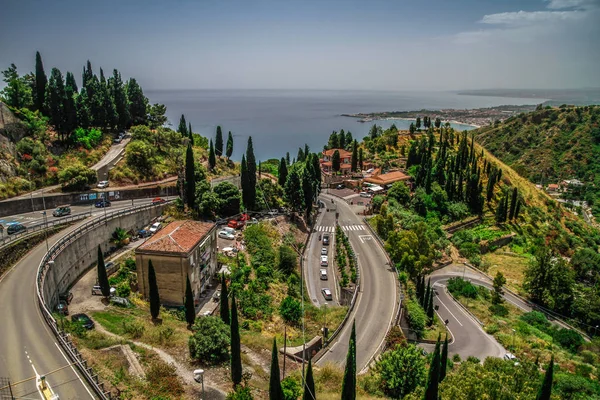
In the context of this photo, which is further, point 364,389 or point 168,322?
point 168,322

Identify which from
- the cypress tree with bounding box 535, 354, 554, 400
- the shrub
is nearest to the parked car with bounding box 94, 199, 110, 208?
the shrub

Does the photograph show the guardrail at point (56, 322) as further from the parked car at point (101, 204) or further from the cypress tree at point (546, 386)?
the cypress tree at point (546, 386)

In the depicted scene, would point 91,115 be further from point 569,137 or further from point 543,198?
point 569,137

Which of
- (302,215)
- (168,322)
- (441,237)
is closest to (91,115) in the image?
(302,215)

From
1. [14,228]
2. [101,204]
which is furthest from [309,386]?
[101,204]

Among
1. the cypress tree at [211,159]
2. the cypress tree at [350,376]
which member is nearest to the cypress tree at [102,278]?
the cypress tree at [350,376]

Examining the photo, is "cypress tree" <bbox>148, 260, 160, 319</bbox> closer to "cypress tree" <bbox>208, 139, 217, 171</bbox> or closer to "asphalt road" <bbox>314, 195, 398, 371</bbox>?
"asphalt road" <bbox>314, 195, 398, 371</bbox>
